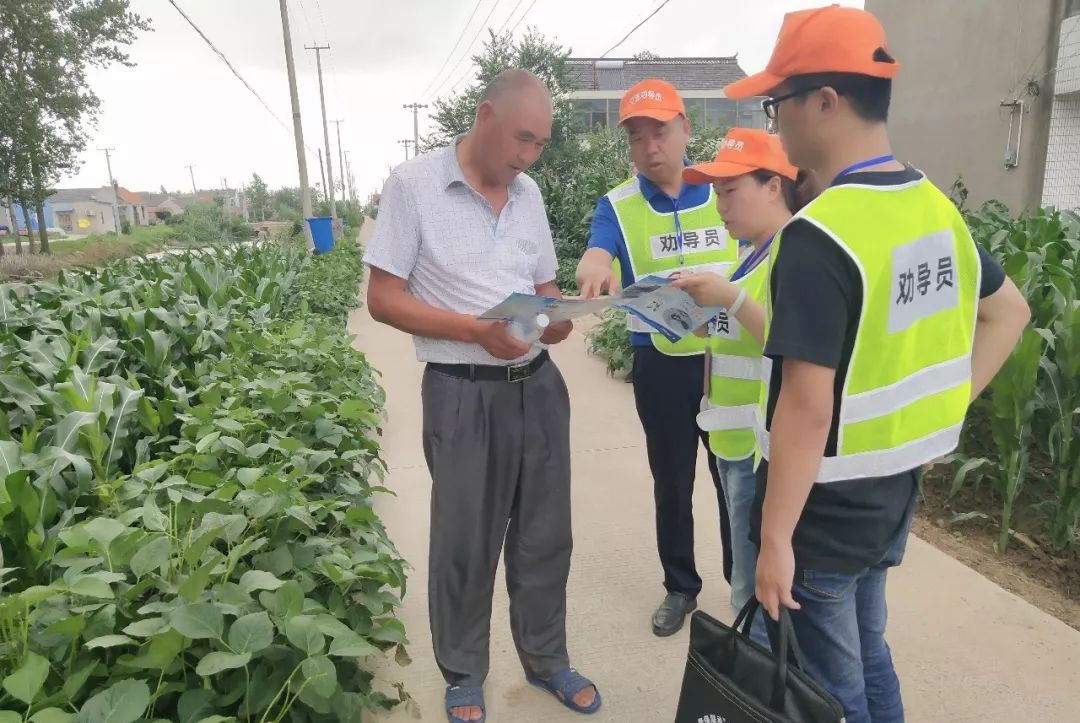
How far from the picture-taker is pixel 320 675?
4.81ft

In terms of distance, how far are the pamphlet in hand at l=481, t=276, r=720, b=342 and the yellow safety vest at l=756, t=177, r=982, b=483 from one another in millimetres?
476

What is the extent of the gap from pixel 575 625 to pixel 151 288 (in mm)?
3523

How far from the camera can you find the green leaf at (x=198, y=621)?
142 cm

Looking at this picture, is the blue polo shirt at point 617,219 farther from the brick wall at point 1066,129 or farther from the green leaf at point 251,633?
the brick wall at point 1066,129

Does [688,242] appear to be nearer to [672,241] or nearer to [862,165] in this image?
[672,241]

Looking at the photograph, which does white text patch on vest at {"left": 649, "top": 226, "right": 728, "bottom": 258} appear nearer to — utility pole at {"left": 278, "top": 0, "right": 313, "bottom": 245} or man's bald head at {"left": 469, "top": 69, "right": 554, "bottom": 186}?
man's bald head at {"left": 469, "top": 69, "right": 554, "bottom": 186}

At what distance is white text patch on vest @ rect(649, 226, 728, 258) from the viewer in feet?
8.98

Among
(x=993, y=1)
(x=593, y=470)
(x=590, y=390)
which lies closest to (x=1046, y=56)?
(x=993, y=1)

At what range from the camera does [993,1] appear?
10.6 metres

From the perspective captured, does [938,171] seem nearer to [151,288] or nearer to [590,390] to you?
[590,390]

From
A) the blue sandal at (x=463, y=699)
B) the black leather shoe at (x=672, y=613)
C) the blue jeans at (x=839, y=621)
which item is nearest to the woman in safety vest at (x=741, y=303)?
the blue jeans at (x=839, y=621)

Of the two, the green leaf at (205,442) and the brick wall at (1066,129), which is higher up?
the brick wall at (1066,129)

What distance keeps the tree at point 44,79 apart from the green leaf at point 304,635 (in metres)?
32.2

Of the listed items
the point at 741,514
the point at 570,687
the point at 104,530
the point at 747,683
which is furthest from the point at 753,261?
the point at 104,530
